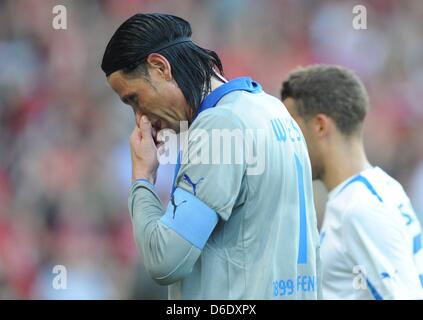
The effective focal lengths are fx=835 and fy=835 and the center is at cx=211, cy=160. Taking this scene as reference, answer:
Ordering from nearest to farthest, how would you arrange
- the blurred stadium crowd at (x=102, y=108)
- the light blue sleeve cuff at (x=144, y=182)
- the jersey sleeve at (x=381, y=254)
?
the light blue sleeve cuff at (x=144, y=182)
the jersey sleeve at (x=381, y=254)
the blurred stadium crowd at (x=102, y=108)

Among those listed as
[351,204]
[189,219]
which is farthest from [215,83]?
[351,204]

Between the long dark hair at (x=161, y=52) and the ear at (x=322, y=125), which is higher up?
the long dark hair at (x=161, y=52)

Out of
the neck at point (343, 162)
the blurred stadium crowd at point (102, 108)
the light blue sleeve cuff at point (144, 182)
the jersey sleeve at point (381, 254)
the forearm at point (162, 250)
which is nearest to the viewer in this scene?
the forearm at point (162, 250)

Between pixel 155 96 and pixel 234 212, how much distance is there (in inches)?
17.0

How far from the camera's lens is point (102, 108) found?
6.23 m

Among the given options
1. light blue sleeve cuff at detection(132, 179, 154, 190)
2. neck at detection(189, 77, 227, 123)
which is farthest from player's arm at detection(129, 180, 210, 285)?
neck at detection(189, 77, 227, 123)

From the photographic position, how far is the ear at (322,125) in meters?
3.72

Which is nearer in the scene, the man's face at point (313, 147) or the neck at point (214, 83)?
the neck at point (214, 83)

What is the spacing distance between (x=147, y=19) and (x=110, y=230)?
3651 millimetres

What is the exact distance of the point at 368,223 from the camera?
324 centimetres

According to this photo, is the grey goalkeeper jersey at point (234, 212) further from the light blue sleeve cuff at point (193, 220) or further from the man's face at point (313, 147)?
the man's face at point (313, 147)

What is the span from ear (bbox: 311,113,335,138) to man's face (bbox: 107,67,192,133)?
137 centimetres

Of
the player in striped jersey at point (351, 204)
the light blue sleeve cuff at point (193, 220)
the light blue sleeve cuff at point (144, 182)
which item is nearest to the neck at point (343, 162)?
the player in striped jersey at point (351, 204)
